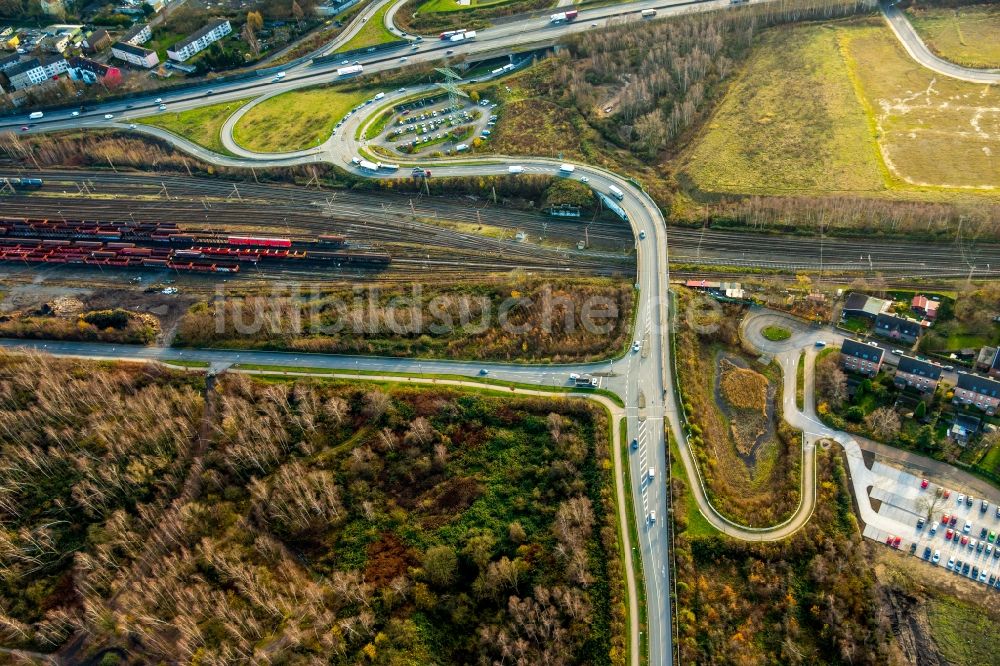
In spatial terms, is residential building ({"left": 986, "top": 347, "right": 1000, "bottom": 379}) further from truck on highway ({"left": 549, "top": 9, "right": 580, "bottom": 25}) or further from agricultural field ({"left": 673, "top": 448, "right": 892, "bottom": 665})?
truck on highway ({"left": 549, "top": 9, "right": 580, "bottom": 25})

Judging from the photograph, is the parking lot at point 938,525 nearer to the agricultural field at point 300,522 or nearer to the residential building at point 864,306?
the residential building at point 864,306

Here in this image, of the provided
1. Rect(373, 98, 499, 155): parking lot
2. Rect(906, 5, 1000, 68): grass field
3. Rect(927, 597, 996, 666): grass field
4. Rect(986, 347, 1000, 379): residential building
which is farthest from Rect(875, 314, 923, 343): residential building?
Rect(906, 5, 1000, 68): grass field

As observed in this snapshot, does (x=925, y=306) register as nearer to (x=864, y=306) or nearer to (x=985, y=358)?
(x=864, y=306)

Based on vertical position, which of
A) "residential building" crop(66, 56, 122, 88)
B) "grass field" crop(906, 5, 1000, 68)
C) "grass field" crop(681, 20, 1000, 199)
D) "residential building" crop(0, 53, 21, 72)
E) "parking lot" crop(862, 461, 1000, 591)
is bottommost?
"parking lot" crop(862, 461, 1000, 591)

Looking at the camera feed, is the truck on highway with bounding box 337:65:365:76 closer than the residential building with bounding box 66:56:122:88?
Yes

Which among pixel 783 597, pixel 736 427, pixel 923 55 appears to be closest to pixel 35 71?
pixel 736 427

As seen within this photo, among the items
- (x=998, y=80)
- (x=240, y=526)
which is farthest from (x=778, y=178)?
(x=240, y=526)

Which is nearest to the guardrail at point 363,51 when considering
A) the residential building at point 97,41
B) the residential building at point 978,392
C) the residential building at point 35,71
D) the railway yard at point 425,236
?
the railway yard at point 425,236
